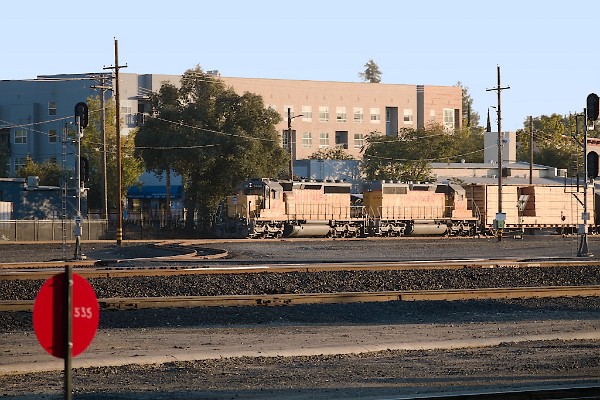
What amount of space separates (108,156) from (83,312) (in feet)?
237

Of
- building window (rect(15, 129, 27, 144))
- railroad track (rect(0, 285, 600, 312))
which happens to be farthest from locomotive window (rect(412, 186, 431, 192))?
building window (rect(15, 129, 27, 144))

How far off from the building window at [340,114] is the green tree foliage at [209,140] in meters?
30.9

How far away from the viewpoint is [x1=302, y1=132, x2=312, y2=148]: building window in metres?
100

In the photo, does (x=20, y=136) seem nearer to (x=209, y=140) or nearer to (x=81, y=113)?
(x=209, y=140)

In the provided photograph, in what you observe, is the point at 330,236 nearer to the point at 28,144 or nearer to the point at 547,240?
the point at 547,240

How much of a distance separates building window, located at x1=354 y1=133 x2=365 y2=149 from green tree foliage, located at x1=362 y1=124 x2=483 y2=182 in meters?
2.33

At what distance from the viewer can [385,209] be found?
5891 cm

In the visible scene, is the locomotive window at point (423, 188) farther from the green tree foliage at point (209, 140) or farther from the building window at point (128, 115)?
the building window at point (128, 115)

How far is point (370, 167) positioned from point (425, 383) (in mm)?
78199

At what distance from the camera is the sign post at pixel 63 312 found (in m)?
6.72

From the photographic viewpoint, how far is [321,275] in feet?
89.3

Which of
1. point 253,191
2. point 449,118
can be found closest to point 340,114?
point 449,118

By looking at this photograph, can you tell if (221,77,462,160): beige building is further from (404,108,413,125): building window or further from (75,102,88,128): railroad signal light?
(75,102,88,128): railroad signal light

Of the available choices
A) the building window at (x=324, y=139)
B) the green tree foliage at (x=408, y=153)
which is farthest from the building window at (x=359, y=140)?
the building window at (x=324, y=139)
